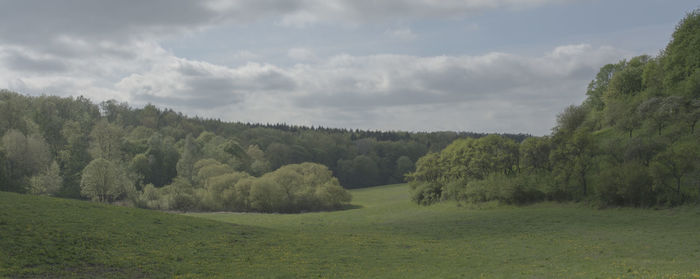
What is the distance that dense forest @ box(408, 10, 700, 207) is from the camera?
45.8m

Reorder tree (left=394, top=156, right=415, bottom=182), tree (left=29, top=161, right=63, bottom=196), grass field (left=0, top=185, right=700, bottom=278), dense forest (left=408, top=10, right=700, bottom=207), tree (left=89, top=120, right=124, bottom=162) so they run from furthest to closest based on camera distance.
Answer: tree (left=394, top=156, right=415, bottom=182), tree (left=89, top=120, right=124, bottom=162), tree (left=29, top=161, right=63, bottom=196), dense forest (left=408, top=10, right=700, bottom=207), grass field (left=0, top=185, right=700, bottom=278)

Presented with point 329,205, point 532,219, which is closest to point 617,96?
point 532,219

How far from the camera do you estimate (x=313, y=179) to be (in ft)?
324

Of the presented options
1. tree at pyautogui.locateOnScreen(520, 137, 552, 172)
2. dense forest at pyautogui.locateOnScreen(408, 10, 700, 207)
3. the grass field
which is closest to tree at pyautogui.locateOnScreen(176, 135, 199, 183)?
dense forest at pyautogui.locateOnScreen(408, 10, 700, 207)

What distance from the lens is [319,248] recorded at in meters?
30.6

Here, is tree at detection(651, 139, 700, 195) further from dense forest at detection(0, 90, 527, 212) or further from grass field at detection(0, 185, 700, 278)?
dense forest at detection(0, 90, 527, 212)

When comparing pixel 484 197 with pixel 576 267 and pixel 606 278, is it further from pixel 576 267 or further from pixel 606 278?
pixel 606 278

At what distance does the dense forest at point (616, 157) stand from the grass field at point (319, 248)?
17.9 feet

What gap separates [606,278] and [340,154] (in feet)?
580

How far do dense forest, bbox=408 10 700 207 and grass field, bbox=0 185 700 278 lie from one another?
5455mm

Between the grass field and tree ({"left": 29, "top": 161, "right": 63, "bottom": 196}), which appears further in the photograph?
tree ({"left": 29, "top": 161, "right": 63, "bottom": 196})

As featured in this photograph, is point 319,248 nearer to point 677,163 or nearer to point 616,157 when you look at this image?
point 677,163

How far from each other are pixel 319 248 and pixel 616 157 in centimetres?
4435

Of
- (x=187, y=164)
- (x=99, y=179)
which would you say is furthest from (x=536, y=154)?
(x=187, y=164)
